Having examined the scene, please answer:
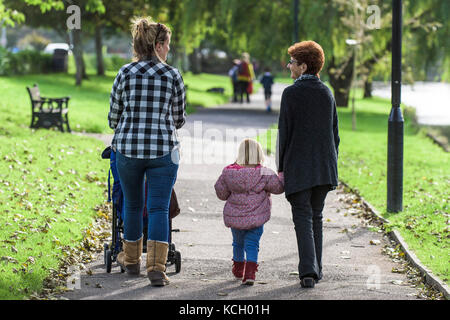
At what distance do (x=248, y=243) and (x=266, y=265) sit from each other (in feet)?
3.10

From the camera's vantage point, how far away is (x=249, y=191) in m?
6.48

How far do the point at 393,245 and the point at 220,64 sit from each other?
69.0 m

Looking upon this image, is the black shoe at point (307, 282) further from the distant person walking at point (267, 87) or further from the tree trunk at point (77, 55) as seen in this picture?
the tree trunk at point (77, 55)

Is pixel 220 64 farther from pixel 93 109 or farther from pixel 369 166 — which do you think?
pixel 369 166

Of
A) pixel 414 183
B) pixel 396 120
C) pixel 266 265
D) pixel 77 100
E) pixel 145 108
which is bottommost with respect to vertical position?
pixel 414 183

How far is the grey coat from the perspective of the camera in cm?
628

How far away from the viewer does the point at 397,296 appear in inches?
243

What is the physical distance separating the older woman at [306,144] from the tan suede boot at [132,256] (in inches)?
50.0

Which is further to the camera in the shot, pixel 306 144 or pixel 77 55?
pixel 77 55

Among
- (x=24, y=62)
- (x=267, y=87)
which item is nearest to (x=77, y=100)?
(x=267, y=87)

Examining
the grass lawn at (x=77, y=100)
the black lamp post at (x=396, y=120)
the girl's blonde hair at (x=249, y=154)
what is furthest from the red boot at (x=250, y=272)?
the grass lawn at (x=77, y=100)

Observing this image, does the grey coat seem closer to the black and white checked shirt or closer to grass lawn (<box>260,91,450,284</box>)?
the black and white checked shirt

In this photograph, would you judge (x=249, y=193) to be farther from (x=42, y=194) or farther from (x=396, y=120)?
(x=42, y=194)
